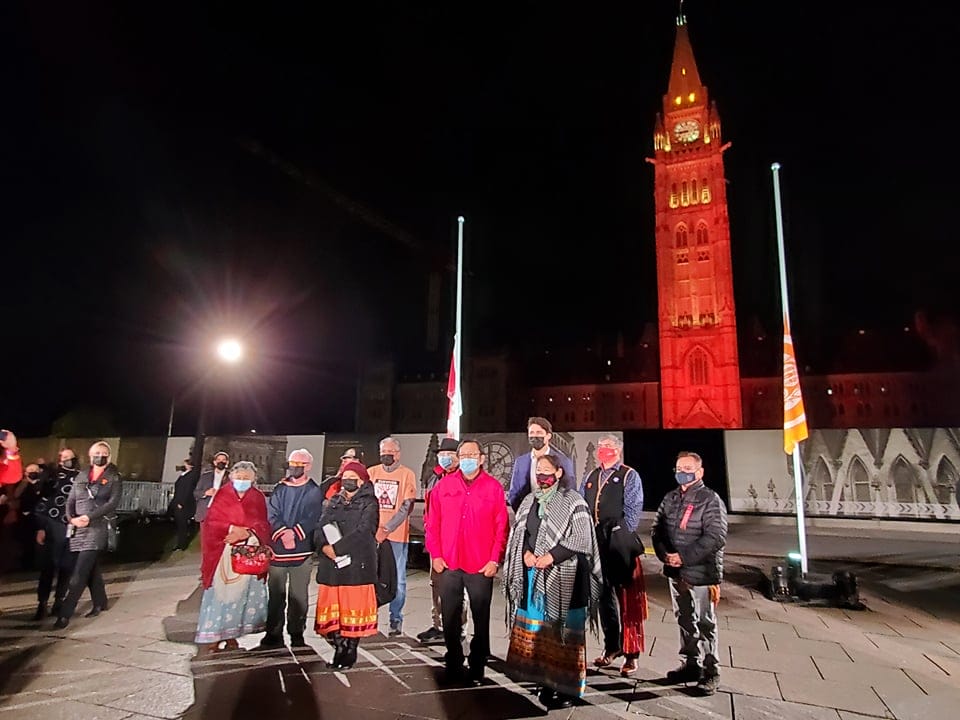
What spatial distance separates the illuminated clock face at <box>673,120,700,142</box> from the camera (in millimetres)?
57312

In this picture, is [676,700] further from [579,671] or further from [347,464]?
[347,464]

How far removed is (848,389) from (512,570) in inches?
2220

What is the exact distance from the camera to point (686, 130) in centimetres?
5791

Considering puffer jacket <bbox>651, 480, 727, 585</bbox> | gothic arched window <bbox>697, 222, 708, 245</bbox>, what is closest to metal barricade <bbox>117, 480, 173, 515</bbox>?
puffer jacket <bbox>651, 480, 727, 585</bbox>

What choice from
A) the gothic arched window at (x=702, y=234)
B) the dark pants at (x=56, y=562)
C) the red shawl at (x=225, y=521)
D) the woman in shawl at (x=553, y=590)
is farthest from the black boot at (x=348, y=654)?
the gothic arched window at (x=702, y=234)

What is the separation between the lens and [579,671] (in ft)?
13.3

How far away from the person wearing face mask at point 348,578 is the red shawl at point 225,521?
32.8 inches

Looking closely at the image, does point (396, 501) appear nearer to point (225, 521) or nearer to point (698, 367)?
point (225, 521)

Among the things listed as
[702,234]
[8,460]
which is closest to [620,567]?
[8,460]

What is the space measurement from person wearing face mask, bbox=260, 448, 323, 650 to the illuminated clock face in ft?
206

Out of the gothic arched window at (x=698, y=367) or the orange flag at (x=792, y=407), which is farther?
the gothic arched window at (x=698, y=367)

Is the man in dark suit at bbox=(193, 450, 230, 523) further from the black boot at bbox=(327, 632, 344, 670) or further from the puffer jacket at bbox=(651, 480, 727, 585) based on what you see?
the puffer jacket at bbox=(651, 480, 727, 585)

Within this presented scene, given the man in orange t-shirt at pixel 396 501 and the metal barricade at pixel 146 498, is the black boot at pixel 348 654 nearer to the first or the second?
the man in orange t-shirt at pixel 396 501

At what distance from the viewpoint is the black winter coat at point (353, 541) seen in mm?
4949
